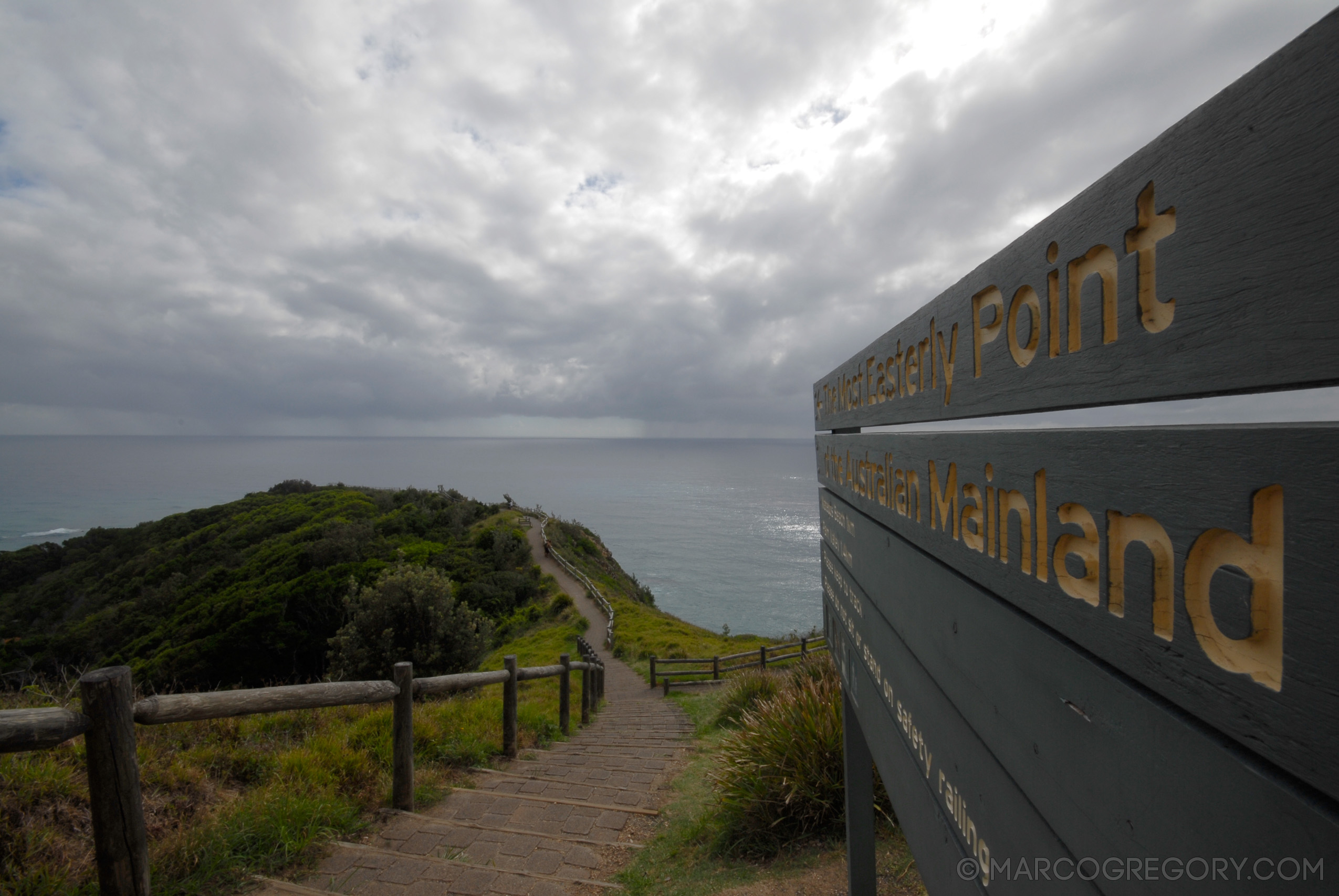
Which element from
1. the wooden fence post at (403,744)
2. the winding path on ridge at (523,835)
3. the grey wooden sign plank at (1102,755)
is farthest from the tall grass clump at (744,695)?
the grey wooden sign plank at (1102,755)

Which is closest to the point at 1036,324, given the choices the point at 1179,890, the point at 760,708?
the point at 1179,890

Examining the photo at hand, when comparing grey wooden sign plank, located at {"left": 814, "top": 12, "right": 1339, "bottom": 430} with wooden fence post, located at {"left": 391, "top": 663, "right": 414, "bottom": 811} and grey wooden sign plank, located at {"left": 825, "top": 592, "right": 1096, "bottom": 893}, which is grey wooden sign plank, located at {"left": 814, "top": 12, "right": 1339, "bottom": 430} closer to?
grey wooden sign plank, located at {"left": 825, "top": 592, "right": 1096, "bottom": 893}

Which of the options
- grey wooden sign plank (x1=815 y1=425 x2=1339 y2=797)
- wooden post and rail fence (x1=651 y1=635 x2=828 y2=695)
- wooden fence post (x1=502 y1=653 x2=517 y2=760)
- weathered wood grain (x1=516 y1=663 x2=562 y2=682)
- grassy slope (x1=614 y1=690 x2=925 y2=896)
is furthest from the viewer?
wooden post and rail fence (x1=651 y1=635 x2=828 y2=695)

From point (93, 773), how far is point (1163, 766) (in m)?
3.66

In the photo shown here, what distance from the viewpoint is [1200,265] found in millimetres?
650

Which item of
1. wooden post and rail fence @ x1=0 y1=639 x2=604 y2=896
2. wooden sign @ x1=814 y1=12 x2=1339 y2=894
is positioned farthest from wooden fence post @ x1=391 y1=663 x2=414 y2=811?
wooden sign @ x1=814 y1=12 x2=1339 y2=894

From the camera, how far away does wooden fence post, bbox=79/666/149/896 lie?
258 centimetres

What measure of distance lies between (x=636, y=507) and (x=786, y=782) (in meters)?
96.5

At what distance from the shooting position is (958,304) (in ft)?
4.33

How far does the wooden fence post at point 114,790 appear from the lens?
258 centimetres

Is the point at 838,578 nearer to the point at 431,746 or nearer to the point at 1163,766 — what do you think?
the point at 1163,766

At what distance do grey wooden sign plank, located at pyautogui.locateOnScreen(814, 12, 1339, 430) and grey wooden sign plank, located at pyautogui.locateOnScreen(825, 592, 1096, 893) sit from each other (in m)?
0.68

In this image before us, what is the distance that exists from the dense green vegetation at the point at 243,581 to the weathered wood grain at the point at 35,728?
391 inches
